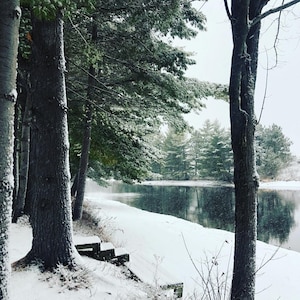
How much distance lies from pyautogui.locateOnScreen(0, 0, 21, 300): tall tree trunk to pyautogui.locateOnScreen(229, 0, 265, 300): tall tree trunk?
255cm

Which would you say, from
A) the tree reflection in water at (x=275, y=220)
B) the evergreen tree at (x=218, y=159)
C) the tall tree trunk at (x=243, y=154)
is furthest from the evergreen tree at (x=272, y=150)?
the tall tree trunk at (x=243, y=154)

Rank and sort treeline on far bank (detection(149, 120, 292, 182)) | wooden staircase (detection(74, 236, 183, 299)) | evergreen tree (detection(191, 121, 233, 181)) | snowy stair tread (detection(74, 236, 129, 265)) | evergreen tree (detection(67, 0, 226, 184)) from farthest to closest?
treeline on far bank (detection(149, 120, 292, 182)) → evergreen tree (detection(191, 121, 233, 181)) → evergreen tree (detection(67, 0, 226, 184)) → snowy stair tread (detection(74, 236, 129, 265)) → wooden staircase (detection(74, 236, 183, 299))

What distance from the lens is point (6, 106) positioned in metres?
1.88

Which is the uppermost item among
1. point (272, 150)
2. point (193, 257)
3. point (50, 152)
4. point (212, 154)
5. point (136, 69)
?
point (272, 150)

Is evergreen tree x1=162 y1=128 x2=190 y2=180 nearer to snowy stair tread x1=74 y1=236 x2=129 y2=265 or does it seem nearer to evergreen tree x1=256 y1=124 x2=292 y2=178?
evergreen tree x1=256 y1=124 x2=292 y2=178

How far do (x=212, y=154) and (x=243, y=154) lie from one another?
4207cm

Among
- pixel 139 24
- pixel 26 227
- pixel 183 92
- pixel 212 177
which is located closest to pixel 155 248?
pixel 26 227

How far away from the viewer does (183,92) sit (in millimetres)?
7465

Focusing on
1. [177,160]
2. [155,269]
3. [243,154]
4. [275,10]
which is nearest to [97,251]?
[155,269]

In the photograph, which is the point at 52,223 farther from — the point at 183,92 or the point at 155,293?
the point at 183,92

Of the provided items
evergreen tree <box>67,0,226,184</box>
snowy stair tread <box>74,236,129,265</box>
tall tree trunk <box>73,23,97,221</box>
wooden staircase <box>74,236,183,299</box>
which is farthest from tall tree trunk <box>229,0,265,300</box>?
tall tree trunk <box>73,23,97,221</box>

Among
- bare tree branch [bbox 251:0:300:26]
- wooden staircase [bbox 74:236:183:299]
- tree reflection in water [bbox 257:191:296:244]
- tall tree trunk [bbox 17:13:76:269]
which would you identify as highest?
bare tree branch [bbox 251:0:300:26]

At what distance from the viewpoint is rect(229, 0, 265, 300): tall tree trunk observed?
355 cm

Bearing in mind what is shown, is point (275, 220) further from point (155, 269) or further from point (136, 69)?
point (155, 269)
